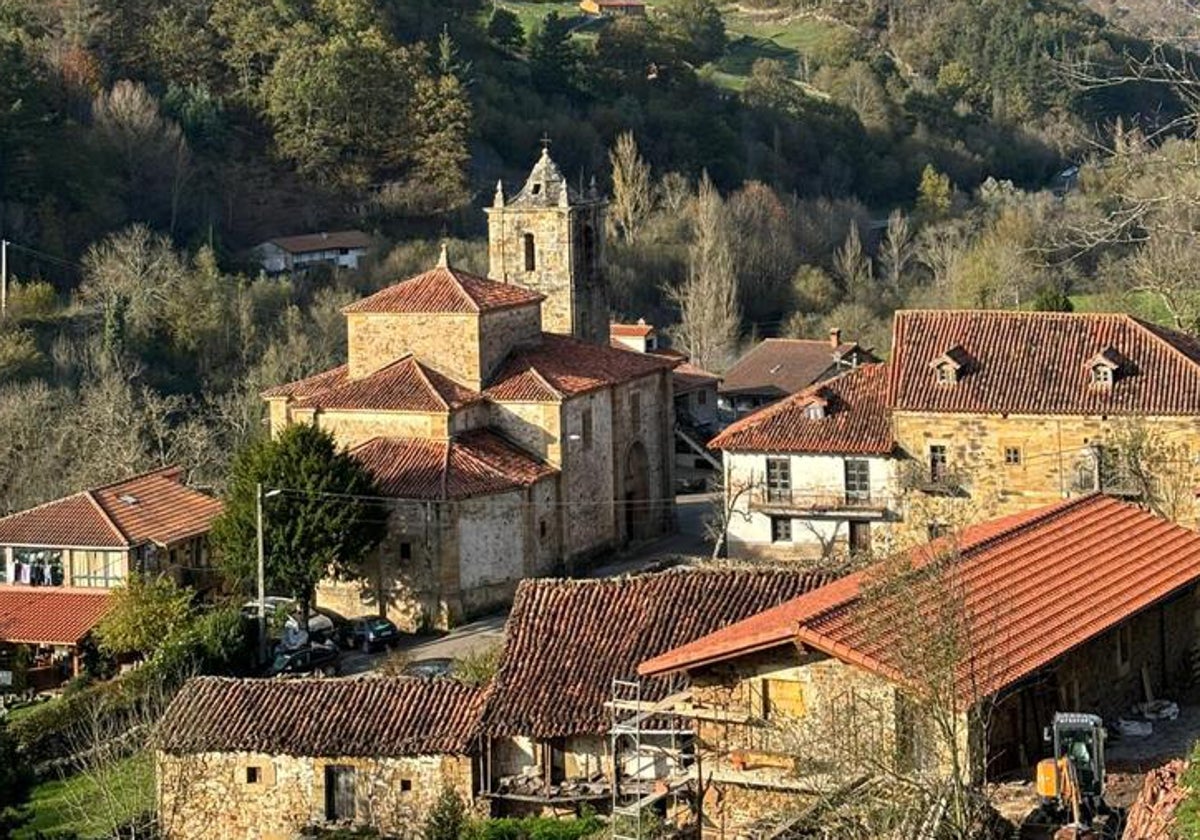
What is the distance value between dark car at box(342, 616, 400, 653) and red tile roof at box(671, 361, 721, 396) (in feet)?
58.7

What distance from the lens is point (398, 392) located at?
43.3 meters

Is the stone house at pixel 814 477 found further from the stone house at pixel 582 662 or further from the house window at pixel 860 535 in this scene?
the stone house at pixel 582 662

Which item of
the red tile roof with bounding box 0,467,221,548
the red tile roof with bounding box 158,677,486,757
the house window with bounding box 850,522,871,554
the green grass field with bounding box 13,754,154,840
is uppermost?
the red tile roof with bounding box 0,467,221,548

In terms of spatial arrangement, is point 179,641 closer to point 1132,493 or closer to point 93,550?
point 93,550

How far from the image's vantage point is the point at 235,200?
78.0 meters

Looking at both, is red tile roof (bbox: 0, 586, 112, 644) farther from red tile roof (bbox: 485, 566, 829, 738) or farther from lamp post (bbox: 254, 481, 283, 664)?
red tile roof (bbox: 485, 566, 829, 738)

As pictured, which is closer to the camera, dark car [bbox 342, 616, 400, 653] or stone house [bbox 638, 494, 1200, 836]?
stone house [bbox 638, 494, 1200, 836]

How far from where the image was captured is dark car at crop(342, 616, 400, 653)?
39.6 m

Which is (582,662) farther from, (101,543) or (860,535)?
(860,535)

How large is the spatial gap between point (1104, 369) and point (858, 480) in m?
4.71

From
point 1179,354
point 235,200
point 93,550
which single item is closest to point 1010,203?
point 235,200

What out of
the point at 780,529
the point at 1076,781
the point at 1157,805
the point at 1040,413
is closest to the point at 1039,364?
the point at 1040,413

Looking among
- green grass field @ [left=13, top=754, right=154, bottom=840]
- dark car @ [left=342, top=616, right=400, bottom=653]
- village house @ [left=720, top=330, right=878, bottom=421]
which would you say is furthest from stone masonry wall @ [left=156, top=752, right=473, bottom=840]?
village house @ [left=720, top=330, right=878, bottom=421]

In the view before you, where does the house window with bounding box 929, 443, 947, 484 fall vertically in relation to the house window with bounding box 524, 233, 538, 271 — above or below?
below
